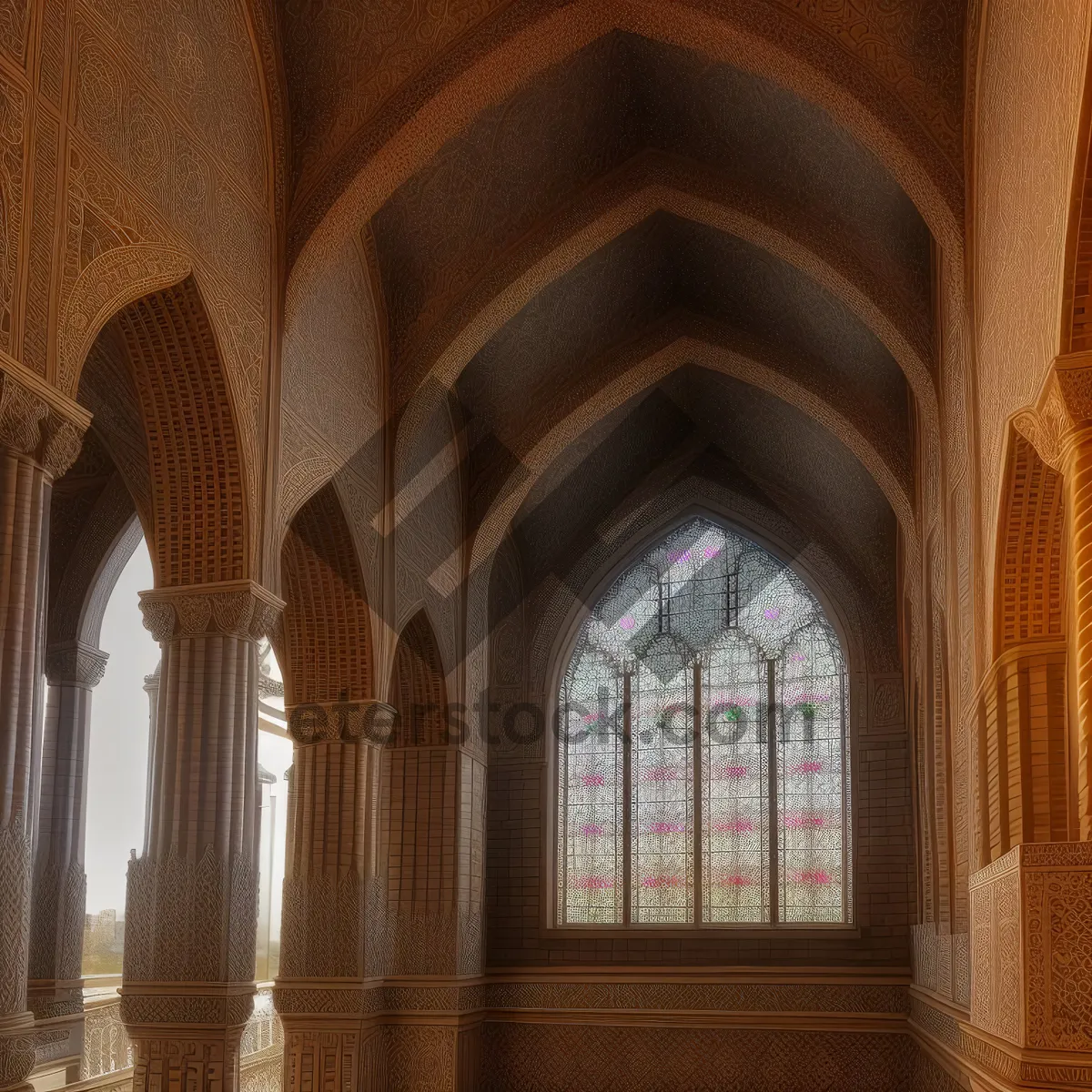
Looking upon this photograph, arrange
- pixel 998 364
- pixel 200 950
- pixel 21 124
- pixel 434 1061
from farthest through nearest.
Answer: pixel 434 1061 → pixel 200 950 → pixel 998 364 → pixel 21 124

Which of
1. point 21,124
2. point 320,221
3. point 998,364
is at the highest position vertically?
point 320,221

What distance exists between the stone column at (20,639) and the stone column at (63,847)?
6010 mm

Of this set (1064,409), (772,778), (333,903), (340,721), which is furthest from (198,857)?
(772,778)

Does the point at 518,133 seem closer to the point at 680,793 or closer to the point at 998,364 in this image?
the point at 998,364

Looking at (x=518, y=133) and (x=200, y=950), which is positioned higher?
(x=518, y=133)

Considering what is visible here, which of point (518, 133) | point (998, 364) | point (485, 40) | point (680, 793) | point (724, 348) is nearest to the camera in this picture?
point (998, 364)

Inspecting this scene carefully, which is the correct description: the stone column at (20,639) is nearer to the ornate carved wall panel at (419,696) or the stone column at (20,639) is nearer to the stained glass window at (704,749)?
the ornate carved wall panel at (419,696)

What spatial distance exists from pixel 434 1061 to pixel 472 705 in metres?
3.38

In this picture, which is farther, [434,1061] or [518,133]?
[434,1061]

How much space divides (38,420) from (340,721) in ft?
18.4

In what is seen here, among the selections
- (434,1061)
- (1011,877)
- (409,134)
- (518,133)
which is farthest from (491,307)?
(1011,877)

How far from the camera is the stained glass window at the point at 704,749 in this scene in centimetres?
1430

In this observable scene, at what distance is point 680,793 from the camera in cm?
1481

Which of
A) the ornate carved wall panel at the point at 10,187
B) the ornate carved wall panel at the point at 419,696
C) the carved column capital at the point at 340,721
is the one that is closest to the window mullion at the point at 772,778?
the ornate carved wall panel at the point at 419,696
